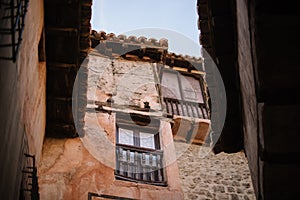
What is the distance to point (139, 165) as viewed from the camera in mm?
10000

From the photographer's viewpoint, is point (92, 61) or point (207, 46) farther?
point (92, 61)

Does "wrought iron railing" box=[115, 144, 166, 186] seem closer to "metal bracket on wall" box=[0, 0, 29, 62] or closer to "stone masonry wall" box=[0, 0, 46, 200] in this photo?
"stone masonry wall" box=[0, 0, 46, 200]

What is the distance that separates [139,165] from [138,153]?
1.45 ft

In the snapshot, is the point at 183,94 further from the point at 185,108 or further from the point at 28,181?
the point at 28,181

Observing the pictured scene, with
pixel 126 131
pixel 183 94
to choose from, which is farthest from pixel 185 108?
pixel 126 131

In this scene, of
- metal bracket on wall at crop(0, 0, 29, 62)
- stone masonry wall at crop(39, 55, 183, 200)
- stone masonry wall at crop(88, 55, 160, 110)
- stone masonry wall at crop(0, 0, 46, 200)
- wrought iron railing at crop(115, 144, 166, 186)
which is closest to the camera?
metal bracket on wall at crop(0, 0, 29, 62)

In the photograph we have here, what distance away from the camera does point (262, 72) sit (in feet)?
12.5

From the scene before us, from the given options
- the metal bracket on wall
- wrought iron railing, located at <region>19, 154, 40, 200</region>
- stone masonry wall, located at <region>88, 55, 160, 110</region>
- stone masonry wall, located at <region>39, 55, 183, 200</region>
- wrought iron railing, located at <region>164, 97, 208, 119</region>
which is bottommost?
wrought iron railing, located at <region>19, 154, 40, 200</region>

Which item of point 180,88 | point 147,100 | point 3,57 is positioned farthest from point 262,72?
point 180,88

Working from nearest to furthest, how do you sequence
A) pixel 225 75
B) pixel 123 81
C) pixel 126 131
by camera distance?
pixel 225 75
pixel 126 131
pixel 123 81

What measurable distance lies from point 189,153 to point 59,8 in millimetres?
5511

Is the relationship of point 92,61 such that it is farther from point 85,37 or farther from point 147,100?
point 85,37

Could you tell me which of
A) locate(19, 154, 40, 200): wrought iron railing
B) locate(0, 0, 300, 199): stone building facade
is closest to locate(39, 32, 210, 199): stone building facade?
locate(0, 0, 300, 199): stone building facade

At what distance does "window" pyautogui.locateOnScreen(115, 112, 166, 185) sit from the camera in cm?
969
